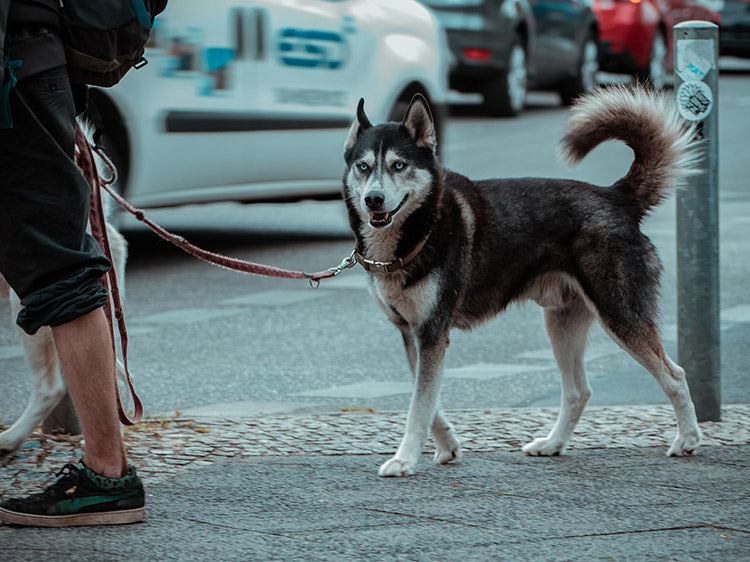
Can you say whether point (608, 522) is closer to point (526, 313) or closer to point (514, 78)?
point (526, 313)

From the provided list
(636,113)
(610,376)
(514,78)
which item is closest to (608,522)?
(636,113)

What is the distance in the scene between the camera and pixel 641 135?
5.02 meters

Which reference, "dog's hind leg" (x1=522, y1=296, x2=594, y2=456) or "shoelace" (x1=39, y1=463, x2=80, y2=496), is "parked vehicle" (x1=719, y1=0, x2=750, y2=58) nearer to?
"dog's hind leg" (x1=522, y1=296, x2=594, y2=456)

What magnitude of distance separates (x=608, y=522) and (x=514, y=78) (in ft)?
49.9

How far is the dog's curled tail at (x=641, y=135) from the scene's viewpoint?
196 inches

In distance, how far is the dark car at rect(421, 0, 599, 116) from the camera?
1739cm

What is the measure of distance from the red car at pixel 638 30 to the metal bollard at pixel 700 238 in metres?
16.2

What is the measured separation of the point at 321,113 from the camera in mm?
10188

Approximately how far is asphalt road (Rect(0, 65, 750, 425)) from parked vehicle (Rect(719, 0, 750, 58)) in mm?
13325

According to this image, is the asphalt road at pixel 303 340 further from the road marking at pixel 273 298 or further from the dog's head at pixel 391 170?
the dog's head at pixel 391 170

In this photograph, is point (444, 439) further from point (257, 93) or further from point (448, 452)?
point (257, 93)

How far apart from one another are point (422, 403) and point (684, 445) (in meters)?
0.94

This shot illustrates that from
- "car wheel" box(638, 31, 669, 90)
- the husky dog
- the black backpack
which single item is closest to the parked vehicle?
"car wheel" box(638, 31, 669, 90)

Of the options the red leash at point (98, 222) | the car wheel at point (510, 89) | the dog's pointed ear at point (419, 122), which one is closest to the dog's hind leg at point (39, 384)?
the red leash at point (98, 222)
